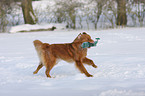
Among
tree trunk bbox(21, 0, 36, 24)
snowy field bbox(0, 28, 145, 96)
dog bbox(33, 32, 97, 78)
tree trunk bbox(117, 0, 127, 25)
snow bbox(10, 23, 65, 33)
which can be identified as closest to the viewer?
snowy field bbox(0, 28, 145, 96)

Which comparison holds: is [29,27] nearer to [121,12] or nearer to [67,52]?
[121,12]

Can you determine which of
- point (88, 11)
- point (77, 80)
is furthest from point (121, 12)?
point (77, 80)

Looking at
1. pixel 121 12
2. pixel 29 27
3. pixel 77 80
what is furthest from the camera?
pixel 29 27

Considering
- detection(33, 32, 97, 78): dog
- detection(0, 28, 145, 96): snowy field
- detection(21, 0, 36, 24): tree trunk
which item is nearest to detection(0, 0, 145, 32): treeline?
detection(21, 0, 36, 24): tree trunk

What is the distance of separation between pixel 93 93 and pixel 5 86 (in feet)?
5.31

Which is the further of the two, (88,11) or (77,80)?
(88,11)

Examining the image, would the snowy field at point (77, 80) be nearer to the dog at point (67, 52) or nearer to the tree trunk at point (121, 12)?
the dog at point (67, 52)

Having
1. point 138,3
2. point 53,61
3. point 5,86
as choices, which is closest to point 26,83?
point 5,86

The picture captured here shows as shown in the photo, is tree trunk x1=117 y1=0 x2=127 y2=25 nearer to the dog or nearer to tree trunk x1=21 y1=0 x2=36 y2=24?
tree trunk x1=21 y1=0 x2=36 y2=24

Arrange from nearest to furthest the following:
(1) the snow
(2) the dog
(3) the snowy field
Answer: (3) the snowy field, (2) the dog, (1) the snow

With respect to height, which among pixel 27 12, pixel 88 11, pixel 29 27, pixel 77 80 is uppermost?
pixel 27 12

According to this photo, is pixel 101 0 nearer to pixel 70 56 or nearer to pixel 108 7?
pixel 108 7

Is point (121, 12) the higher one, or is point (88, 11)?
point (88, 11)

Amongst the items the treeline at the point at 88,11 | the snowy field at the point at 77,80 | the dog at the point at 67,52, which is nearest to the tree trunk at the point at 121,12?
the treeline at the point at 88,11
